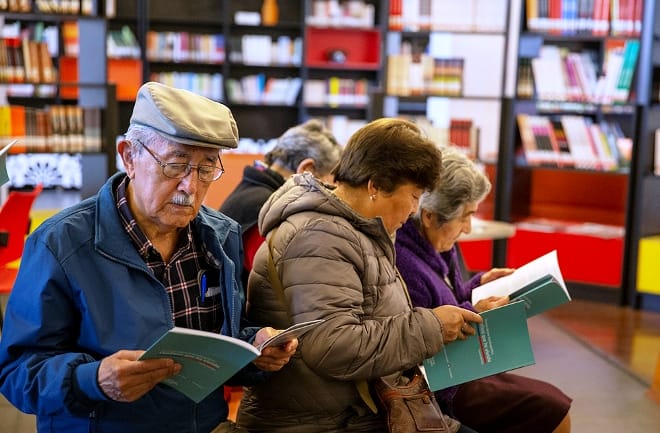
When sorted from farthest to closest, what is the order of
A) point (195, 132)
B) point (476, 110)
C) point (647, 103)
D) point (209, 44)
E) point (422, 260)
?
point (209, 44) → point (476, 110) → point (647, 103) → point (422, 260) → point (195, 132)

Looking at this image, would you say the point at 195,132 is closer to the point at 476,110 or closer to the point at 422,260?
the point at 422,260

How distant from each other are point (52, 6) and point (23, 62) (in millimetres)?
468

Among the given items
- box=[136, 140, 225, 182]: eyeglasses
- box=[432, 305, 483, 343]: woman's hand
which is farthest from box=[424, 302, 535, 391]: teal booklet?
box=[136, 140, 225, 182]: eyeglasses

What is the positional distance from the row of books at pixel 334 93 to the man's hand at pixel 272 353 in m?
7.60

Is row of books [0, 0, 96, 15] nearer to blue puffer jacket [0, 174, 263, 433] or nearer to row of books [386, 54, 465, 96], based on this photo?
row of books [386, 54, 465, 96]

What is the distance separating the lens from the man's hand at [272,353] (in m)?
1.86

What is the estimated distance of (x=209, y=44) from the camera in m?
9.34

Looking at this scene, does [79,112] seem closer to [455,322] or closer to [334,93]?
[334,93]

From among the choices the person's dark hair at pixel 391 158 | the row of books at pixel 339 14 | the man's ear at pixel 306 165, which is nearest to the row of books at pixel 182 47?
the row of books at pixel 339 14

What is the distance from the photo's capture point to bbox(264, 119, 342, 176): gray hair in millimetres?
3670

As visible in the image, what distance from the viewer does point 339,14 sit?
29.7 feet

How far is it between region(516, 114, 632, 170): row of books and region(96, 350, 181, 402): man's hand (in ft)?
17.4

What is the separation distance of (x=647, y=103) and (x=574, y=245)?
3.69ft

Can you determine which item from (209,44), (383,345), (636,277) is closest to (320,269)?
(383,345)
